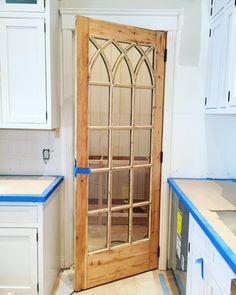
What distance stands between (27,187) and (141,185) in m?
1.02

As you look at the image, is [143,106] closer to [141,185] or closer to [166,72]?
[166,72]

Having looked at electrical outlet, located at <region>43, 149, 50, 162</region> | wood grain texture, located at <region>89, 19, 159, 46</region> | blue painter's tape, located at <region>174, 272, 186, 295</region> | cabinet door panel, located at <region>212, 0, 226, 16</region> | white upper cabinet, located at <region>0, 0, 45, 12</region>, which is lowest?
blue painter's tape, located at <region>174, 272, 186, 295</region>

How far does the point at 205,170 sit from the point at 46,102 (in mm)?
1589

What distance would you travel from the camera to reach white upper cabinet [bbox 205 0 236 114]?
2.02m

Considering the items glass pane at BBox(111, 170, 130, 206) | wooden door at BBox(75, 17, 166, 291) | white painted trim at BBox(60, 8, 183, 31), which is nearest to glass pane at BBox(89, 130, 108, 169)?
wooden door at BBox(75, 17, 166, 291)

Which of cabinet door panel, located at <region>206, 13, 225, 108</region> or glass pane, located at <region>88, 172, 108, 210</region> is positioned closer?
cabinet door panel, located at <region>206, 13, 225, 108</region>

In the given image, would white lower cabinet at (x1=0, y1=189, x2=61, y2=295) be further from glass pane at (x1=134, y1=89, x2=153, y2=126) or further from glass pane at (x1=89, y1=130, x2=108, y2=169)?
glass pane at (x1=134, y1=89, x2=153, y2=126)

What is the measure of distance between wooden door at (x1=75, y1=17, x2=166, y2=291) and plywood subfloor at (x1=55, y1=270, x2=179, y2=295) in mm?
62

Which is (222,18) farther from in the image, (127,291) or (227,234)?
(127,291)

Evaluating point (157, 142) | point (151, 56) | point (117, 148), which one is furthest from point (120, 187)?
point (151, 56)

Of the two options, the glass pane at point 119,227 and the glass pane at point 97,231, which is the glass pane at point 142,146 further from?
the glass pane at point 97,231

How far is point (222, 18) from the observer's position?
2254 millimetres

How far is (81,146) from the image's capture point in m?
2.38

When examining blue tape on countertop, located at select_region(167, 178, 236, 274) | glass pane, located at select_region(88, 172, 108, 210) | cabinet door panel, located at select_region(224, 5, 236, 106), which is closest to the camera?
blue tape on countertop, located at select_region(167, 178, 236, 274)
